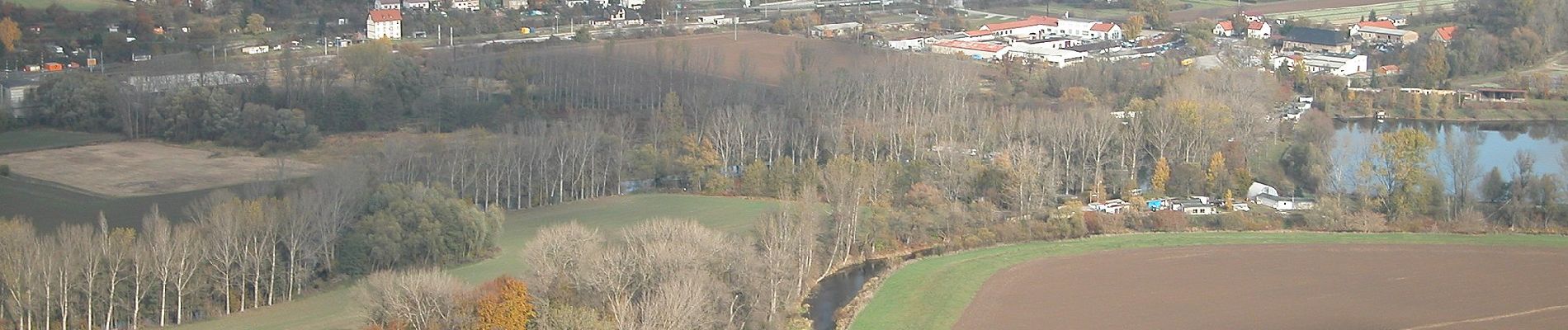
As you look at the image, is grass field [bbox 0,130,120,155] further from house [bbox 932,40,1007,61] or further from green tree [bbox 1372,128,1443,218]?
house [bbox 932,40,1007,61]

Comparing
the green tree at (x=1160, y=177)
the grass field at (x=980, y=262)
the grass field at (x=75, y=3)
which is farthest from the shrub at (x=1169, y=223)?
the grass field at (x=75, y=3)

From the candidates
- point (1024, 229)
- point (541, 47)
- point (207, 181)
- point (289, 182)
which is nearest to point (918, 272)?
point (1024, 229)

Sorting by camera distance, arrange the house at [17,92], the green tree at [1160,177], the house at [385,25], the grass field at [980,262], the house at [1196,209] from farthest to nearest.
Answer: the house at [385,25]
the house at [17,92]
the green tree at [1160,177]
the house at [1196,209]
the grass field at [980,262]

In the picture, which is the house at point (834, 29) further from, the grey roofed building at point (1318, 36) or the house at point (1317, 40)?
the grey roofed building at point (1318, 36)

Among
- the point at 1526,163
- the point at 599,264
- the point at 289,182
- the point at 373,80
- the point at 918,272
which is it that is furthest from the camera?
the point at 373,80

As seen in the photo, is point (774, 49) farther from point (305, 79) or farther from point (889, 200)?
point (889, 200)

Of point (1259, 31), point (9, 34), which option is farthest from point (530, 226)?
point (1259, 31)
